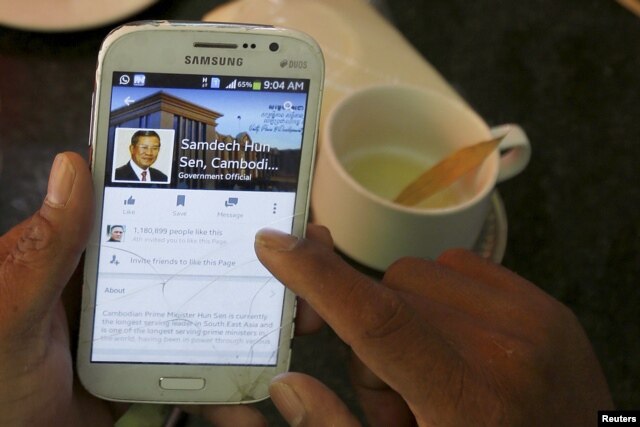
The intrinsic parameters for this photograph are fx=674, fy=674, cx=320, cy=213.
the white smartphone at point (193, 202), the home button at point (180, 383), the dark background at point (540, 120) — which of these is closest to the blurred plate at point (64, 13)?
the dark background at point (540, 120)

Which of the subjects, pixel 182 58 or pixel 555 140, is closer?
pixel 182 58

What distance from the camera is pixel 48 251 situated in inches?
14.4

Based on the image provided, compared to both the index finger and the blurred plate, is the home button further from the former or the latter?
the blurred plate

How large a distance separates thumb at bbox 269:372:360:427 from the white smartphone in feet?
0.12

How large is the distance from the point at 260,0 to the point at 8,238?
337mm

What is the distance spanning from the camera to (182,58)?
0.41 meters

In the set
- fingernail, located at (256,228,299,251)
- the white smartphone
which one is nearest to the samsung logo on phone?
the white smartphone

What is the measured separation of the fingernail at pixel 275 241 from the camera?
368 millimetres

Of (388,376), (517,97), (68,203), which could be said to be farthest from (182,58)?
(517,97)

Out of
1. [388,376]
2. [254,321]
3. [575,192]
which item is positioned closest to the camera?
[388,376]

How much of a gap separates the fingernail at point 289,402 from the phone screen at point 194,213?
0.04 meters

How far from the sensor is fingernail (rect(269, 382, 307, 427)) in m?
0.41

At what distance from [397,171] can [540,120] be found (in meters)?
0.18

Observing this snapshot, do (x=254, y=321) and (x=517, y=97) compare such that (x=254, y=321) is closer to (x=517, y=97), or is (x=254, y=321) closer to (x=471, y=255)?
(x=471, y=255)
